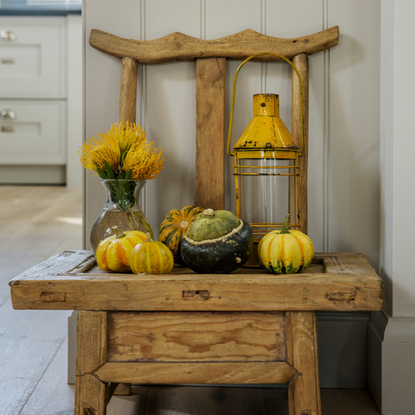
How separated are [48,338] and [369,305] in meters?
0.97

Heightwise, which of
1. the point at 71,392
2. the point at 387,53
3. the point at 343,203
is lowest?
the point at 71,392

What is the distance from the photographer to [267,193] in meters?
1.04

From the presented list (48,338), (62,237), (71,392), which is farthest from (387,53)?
(62,237)

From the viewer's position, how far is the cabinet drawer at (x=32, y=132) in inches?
126

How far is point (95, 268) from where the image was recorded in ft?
2.90

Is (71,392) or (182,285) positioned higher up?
(182,285)

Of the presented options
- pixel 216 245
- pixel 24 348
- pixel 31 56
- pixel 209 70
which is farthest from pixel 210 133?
pixel 31 56

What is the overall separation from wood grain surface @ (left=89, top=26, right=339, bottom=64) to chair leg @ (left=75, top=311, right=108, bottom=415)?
63cm

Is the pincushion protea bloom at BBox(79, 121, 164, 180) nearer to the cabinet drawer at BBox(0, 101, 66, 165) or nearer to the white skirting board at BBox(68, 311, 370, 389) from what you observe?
the white skirting board at BBox(68, 311, 370, 389)

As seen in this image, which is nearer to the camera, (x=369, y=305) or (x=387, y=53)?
(x=369, y=305)

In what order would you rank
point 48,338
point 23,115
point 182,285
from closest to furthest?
point 182,285 → point 48,338 → point 23,115

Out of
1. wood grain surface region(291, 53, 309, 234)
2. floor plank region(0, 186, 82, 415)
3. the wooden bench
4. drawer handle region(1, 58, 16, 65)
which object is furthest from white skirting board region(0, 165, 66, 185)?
the wooden bench

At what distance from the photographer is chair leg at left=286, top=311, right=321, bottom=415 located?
0.75m

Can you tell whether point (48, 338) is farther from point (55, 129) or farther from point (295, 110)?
point (55, 129)
